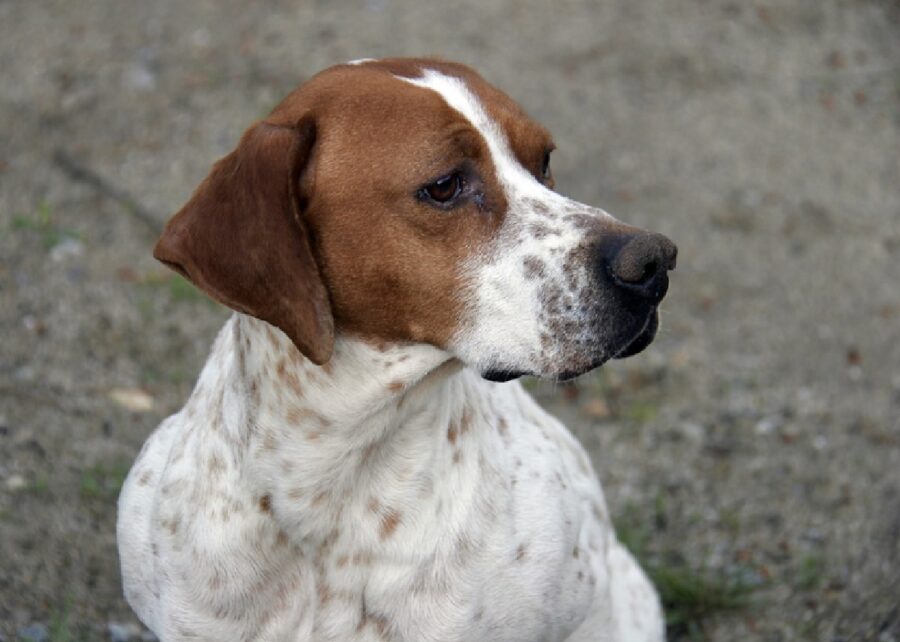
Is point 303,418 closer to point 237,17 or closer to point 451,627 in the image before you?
point 451,627

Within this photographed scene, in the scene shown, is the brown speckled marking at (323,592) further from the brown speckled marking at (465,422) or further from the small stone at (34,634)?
the small stone at (34,634)

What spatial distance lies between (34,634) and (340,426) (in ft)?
5.44

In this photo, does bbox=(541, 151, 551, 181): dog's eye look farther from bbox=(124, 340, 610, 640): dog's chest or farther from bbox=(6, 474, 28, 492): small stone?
bbox=(6, 474, 28, 492): small stone

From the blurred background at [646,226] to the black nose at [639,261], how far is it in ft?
6.88

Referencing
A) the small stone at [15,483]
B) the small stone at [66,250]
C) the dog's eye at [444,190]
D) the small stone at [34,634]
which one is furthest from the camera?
the small stone at [66,250]

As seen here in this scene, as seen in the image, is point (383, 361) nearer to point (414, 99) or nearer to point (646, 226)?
point (414, 99)

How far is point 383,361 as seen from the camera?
2.96 m

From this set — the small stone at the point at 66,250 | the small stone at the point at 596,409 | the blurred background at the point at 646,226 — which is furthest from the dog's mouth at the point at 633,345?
the small stone at the point at 66,250

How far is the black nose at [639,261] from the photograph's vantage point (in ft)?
9.25

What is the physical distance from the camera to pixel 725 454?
551 cm

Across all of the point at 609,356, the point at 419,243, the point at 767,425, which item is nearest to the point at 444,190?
the point at 419,243

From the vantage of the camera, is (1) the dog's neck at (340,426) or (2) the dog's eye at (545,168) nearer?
(1) the dog's neck at (340,426)

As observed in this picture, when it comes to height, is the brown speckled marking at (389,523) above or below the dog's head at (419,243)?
below

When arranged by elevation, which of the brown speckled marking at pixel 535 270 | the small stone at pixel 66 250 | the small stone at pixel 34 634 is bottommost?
the small stone at pixel 66 250
